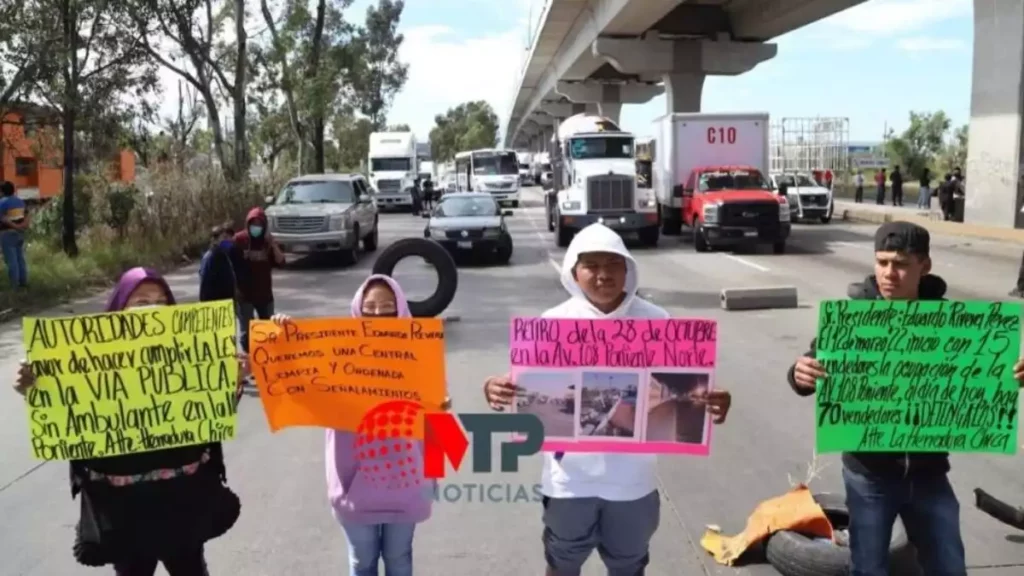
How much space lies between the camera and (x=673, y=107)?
40.4 metres

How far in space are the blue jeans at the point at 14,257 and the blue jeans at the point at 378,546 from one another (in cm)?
1420

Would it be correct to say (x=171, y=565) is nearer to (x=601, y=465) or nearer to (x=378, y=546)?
(x=378, y=546)

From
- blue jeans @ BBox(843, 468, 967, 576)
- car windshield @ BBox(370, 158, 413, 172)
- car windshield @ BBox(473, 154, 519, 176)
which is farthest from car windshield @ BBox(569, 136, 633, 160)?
blue jeans @ BBox(843, 468, 967, 576)

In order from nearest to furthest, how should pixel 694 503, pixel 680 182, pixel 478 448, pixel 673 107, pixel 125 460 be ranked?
pixel 125 460 < pixel 478 448 < pixel 694 503 < pixel 680 182 < pixel 673 107

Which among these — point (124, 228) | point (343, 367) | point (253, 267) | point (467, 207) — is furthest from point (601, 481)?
point (124, 228)

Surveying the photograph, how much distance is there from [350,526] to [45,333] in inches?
55.3

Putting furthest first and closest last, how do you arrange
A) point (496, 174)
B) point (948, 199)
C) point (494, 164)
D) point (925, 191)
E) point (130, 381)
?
point (494, 164)
point (496, 174)
point (925, 191)
point (948, 199)
point (130, 381)

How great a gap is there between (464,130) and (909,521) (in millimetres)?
139375

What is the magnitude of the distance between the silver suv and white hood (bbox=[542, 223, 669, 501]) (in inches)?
694

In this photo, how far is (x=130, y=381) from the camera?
382cm

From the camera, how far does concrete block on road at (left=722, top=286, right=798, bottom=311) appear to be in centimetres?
1474

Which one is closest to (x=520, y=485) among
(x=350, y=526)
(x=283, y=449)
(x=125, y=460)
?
(x=283, y=449)

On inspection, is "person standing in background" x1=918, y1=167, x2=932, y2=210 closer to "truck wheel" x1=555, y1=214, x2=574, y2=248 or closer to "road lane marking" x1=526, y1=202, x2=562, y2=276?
"road lane marking" x1=526, y1=202, x2=562, y2=276

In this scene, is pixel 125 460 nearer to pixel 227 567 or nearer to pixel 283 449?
pixel 227 567
